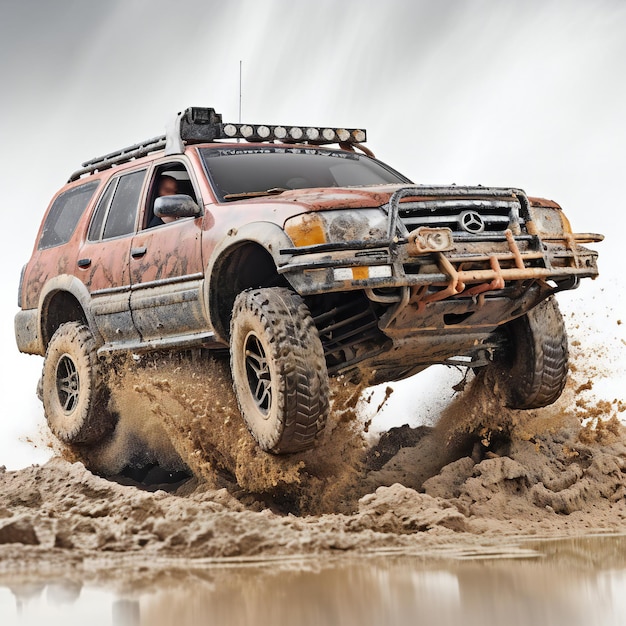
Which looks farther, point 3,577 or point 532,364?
point 532,364

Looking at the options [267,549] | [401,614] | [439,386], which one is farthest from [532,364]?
[401,614]

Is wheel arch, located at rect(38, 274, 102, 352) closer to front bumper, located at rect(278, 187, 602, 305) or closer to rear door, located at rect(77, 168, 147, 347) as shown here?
rear door, located at rect(77, 168, 147, 347)

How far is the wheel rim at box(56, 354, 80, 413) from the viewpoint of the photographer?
892 centimetres

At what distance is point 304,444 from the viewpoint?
645 cm

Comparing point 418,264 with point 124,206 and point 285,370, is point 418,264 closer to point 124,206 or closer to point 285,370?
point 285,370

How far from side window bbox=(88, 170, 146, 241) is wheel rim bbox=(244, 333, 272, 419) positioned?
1.95 m

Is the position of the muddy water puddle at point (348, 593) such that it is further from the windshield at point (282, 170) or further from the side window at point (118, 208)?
the side window at point (118, 208)

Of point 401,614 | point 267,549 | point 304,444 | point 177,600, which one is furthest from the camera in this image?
A: point 304,444

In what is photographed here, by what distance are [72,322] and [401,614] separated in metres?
5.64

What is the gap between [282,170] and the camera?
7.84 meters

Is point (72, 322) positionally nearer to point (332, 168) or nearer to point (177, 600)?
point (332, 168)

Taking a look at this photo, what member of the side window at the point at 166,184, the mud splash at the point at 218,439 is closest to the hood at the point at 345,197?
the mud splash at the point at 218,439

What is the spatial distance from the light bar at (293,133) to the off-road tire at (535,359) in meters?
2.13

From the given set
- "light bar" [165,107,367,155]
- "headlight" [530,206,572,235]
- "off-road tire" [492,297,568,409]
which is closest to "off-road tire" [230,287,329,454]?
"headlight" [530,206,572,235]
